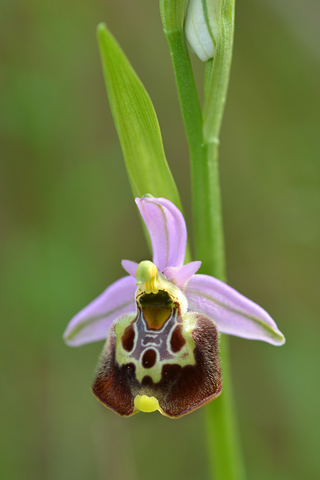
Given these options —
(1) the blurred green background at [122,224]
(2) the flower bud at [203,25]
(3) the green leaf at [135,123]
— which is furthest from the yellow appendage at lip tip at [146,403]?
(1) the blurred green background at [122,224]

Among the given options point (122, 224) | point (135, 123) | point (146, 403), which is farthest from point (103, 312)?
point (122, 224)

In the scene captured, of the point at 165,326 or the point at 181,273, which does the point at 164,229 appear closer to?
the point at 181,273

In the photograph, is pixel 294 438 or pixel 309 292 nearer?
pixel 294 438

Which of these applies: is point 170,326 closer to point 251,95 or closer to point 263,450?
point 263,450

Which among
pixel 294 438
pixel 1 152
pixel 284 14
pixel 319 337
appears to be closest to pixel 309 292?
A: pixel 319 337

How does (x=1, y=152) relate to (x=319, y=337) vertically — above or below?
above

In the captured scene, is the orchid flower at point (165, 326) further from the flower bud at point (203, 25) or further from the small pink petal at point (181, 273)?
the flower bud at point (203, 25)
